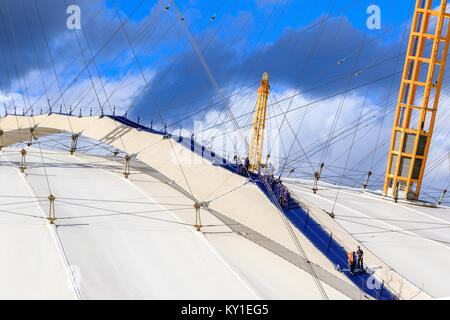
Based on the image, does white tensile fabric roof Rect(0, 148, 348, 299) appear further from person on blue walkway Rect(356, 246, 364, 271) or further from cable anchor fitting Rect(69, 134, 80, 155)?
cable anchor fitting Rect(69, 134, 80, 155)

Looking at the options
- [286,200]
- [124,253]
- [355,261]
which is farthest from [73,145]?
[355,261]

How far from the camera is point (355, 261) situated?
45.9 ft

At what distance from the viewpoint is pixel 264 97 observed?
174ft

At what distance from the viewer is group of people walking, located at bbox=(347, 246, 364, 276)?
45.5ft

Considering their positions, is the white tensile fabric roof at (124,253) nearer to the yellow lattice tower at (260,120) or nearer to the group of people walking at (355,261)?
the group of people walking at (355,261)

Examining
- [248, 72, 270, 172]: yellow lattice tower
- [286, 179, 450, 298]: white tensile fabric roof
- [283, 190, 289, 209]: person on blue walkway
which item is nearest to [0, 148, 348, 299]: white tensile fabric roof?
[283, 190, 289, 209]: person on blue walkway

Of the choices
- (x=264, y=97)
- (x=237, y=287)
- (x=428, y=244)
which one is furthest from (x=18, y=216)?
(x=264, y=97)

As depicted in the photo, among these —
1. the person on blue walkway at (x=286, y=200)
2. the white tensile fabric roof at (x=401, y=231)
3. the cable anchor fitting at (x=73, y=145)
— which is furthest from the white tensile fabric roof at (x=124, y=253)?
the cable anchor fitting at (x=73, y=145)

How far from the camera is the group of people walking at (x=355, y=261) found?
1388 cm

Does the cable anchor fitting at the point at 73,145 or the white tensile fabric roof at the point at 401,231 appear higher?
the cable anchor fitting at the point at 73,145

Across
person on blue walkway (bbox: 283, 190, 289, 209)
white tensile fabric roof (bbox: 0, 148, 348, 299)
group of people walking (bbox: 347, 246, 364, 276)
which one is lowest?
white tensile fabric roof (bbox: 0, 148, 348, 299)

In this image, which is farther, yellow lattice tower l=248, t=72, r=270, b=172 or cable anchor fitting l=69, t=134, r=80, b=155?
yellow lattice tower l=248, t=72, r=270, b=172
